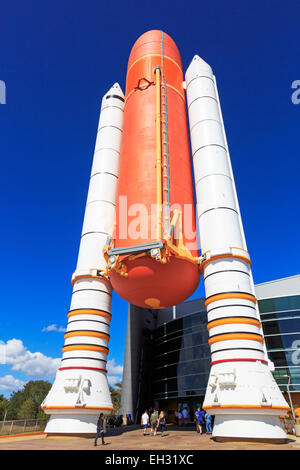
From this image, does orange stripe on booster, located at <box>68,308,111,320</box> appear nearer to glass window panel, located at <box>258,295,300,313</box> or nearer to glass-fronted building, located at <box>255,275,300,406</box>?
glass-fronted building, located at <box>255,275,300,406</box>

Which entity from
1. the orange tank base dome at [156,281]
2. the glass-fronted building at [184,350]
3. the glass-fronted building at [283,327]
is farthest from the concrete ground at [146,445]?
the glass-fronted building at [184,350]

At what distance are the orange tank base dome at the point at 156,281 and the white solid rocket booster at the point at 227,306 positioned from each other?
1.19 meters

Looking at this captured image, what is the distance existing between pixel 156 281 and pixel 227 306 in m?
3.75

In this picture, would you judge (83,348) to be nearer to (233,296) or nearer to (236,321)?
(236,321)

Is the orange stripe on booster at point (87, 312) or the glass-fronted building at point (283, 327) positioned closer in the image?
the orange stripe on booster at point (87, 312)

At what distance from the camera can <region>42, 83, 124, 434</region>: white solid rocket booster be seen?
625 inches

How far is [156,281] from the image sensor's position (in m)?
16.6

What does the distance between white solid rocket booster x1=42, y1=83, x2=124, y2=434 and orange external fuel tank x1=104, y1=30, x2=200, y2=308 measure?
2.02 meters

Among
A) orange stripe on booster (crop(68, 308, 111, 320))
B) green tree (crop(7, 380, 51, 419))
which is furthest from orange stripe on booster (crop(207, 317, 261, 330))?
green tree (crop(7, 380, 51, 419))

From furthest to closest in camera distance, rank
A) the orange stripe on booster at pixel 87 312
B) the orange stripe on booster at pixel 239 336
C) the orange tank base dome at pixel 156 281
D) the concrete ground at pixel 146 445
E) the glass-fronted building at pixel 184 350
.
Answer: the glass-fronted building at pixel 184 350 → the orange stripe on booster at pixel 87 312 → the orange tank base dome at pixel 156 281 → the orange stripe on booster at pixel 239 336 → the concrete ground at pixel 146 445

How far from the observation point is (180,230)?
1764 centimetres

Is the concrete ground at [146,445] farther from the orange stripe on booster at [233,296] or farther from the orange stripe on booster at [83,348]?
the orange stripe on booster at [233,296]

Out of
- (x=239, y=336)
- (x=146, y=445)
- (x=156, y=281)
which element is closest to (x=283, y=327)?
(x=239, y=336)

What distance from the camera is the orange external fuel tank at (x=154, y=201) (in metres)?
16.5
